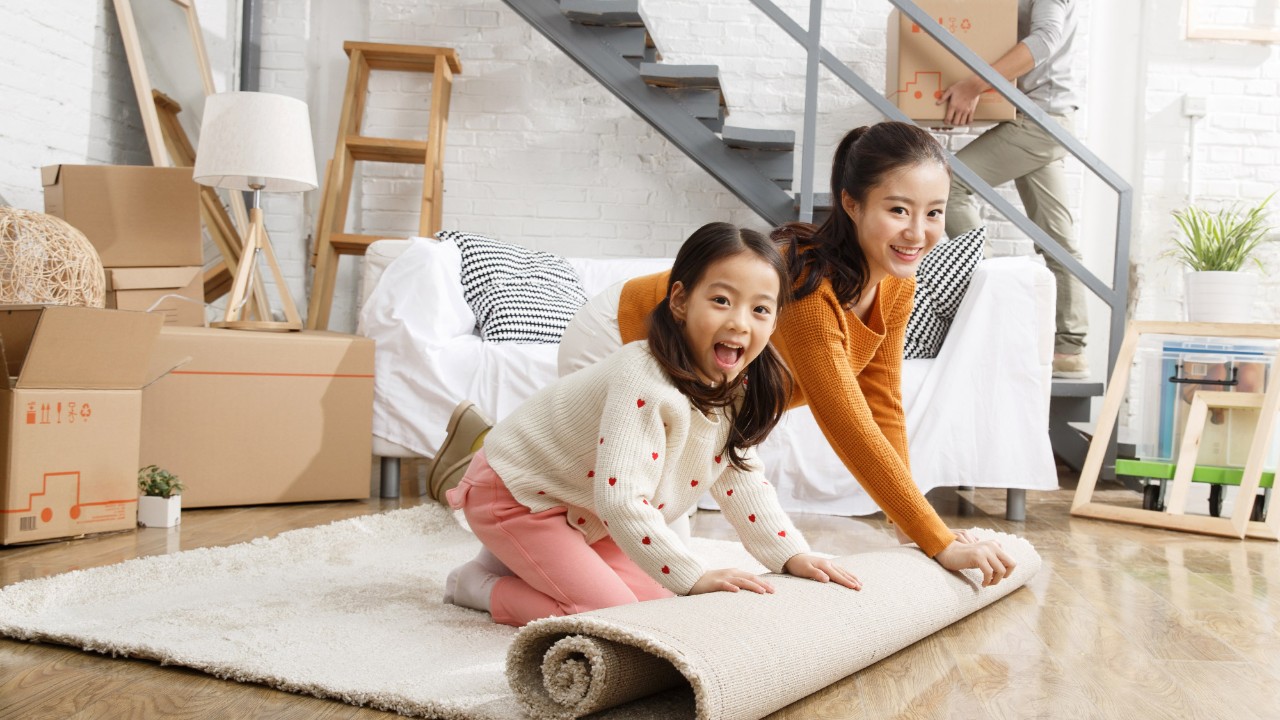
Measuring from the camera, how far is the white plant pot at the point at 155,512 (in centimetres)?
234

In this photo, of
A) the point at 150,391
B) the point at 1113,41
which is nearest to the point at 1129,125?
the point at 1113,41

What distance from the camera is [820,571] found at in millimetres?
1394

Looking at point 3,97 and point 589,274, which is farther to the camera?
point 589,274

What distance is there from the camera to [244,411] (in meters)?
2.62

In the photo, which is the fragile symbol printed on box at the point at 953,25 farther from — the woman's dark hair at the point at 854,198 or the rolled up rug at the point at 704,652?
the rolled up rug at the point at 704,652

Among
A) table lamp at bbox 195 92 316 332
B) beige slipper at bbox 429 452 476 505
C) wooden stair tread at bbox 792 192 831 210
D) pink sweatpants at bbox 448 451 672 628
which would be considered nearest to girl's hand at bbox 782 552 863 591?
pink sweatpants at bbox 448 451 672 628

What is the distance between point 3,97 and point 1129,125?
3.98 metres

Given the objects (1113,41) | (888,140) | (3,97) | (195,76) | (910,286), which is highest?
(1113,41)

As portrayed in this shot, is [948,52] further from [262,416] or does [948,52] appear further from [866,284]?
[262,416]

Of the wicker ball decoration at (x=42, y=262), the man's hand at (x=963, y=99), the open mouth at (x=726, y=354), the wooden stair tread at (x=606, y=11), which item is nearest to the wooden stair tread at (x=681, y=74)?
the wooden stair tread at (x=606, y=11)

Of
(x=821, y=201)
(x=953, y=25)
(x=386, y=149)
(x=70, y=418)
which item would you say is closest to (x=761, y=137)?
(x=821, y=201)

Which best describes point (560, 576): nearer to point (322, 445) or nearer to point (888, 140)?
point (888, 140)

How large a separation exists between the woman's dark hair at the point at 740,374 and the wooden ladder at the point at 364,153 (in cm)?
283

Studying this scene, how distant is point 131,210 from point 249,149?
341 mm
